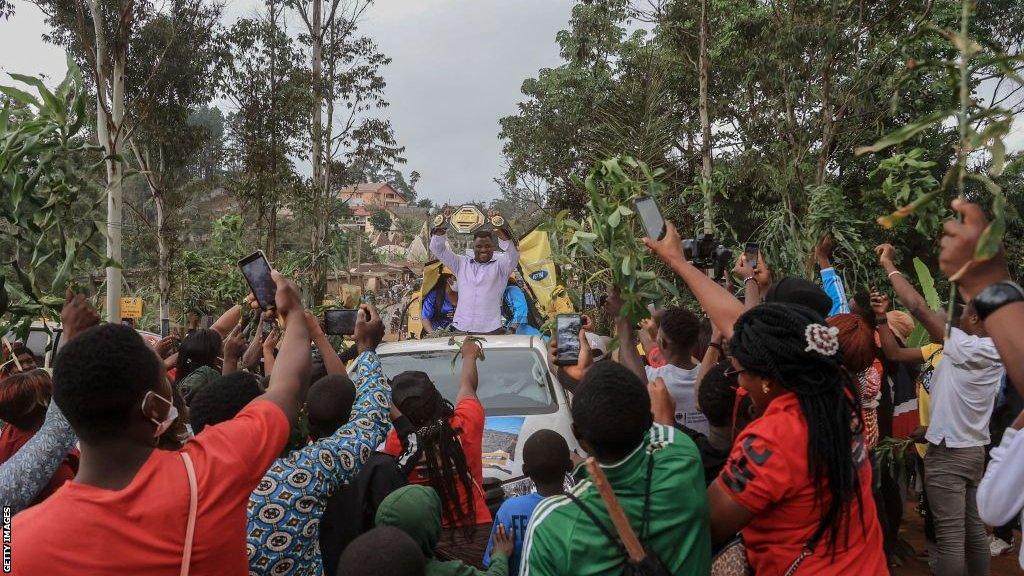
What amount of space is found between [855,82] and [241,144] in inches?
495

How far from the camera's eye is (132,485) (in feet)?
6.49

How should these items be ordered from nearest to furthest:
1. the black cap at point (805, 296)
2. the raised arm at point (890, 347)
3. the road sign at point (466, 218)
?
the black cap at point (805, 296) → the raised arm at point (890, 347) → the road sign at point (466, 218)

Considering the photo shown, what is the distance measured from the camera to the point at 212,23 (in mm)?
18734

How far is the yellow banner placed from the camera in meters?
9.82

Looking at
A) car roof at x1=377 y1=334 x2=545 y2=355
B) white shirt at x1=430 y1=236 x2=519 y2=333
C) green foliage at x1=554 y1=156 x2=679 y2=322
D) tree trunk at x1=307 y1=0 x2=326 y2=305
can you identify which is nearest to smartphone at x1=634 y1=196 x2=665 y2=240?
green foliage at x1=554 y1=156 x2=679 y2=322

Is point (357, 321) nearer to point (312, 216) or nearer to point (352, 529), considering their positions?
point (352, 529)

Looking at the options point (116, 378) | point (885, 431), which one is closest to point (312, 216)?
point (885, 431)

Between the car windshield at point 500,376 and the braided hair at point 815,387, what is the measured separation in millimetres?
3593

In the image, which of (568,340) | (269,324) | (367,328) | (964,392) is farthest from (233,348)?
(964,392)

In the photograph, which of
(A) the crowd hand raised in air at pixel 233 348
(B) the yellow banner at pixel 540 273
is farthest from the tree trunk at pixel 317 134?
(A) the crowd hand raised in air at pixel 233 348

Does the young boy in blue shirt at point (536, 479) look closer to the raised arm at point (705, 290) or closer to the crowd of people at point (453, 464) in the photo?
the crowd of people at point (453, 464)

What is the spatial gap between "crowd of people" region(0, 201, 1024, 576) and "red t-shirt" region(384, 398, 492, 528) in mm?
11

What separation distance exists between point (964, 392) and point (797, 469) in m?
2.89

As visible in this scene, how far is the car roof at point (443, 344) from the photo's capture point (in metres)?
6.56
